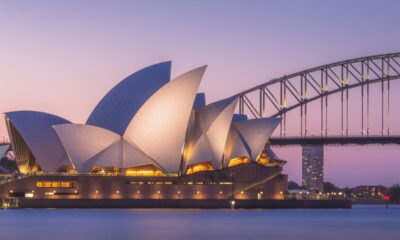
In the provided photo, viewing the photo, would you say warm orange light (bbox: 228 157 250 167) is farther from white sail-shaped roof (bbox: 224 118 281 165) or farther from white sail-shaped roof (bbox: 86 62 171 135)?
white sail-shaped roof (bbox: 86 62 171 135)

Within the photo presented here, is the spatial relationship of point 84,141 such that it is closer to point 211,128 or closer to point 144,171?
point 144,171

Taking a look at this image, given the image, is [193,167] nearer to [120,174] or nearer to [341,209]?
[120,174]

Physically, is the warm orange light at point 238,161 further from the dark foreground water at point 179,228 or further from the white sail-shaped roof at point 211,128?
the dark foreground water at point 179,228

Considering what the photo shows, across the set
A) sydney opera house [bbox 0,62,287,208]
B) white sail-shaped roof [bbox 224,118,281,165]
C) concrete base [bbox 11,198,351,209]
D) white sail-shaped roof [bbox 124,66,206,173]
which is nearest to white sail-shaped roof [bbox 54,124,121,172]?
sydney opera house [bbox 0,62,287,208]

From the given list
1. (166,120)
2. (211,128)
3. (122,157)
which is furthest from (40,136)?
(211,128)

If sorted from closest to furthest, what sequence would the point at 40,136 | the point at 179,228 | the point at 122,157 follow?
the point at 179,228 → the point at 122,157 → the point at 40,136

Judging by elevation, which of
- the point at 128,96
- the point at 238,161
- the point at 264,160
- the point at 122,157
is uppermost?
the point at 128,96
